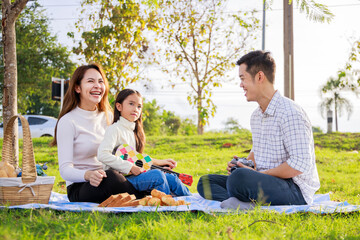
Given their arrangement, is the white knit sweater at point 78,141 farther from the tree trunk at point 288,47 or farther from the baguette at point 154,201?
the tree trunk at point 288,47

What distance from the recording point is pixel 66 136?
345 centimetres

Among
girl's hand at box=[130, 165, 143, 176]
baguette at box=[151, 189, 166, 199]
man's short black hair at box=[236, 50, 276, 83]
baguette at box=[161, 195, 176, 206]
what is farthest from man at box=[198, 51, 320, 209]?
girl's hand at box=[130, 165, 143, 176]

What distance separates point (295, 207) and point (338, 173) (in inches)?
184

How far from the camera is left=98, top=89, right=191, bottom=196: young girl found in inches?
136

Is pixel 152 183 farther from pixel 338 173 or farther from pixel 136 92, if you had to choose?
pixel 338 173

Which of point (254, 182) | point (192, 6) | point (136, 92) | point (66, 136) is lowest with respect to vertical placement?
point (254, 182)

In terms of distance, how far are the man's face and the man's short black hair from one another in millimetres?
32

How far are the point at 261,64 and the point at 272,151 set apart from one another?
765 millimetres

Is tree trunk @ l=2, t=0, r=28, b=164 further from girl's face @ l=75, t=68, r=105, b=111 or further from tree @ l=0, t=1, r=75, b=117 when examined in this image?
tree @ l=0, t=1, r=75, b=117

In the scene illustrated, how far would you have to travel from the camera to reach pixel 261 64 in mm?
3254

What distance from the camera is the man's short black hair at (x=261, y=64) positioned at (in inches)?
128

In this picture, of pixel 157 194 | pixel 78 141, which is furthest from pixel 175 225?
pixel 78 141

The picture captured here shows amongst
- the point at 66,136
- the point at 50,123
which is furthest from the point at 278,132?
the point at 50,123

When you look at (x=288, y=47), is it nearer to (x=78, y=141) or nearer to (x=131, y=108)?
(x=131, y=108)
